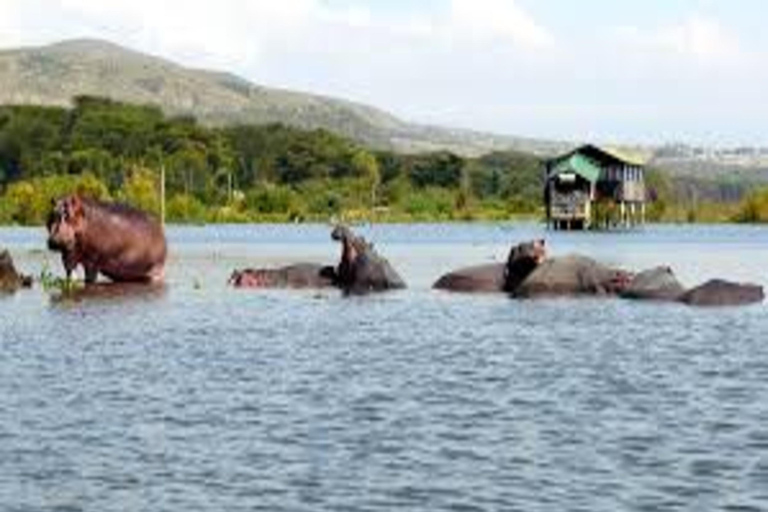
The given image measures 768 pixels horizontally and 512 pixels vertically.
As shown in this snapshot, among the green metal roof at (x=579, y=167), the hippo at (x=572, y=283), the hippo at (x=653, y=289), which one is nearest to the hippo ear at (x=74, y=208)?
the hippo at (x=572, y=283)

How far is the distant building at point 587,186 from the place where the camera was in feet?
423

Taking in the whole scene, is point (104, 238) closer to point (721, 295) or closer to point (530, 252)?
point (530, 252)

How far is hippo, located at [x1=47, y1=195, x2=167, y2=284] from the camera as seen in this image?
43.7m

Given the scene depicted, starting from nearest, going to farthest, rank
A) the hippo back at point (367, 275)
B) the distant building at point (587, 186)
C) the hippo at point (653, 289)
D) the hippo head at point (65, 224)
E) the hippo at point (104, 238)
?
the hippo at point (653, 289) < the hippo head at point (65, 224) < the hippo at point (104, 238) < the hippo back at point (367, 275) < the distant building at point (587, 186)

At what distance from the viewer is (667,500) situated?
1648 centimetres

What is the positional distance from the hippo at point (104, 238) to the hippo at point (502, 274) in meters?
8.07

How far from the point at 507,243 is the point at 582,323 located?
204 ft

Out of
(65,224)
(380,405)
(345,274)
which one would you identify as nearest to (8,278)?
(65,224)

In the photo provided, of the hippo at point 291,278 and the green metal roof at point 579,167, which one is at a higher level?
the green metal roof at point 579,167

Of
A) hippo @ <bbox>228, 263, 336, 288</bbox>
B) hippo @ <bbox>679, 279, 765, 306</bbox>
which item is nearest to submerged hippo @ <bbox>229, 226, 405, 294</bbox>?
hippo @ <bbox>228, 263, 336, 288</bbox>

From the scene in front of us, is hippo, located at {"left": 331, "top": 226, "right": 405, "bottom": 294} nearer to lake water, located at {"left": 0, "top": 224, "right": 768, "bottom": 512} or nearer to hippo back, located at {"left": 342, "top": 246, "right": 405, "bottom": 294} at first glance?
hippo back, located at {"left": 342, "top": 246, "right": 405, "bottom": 294}

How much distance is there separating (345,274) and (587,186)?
282 ft

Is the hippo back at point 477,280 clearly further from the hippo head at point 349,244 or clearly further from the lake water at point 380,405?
the lake water at point 380,405

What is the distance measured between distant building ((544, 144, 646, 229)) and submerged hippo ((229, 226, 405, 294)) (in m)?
81.4
